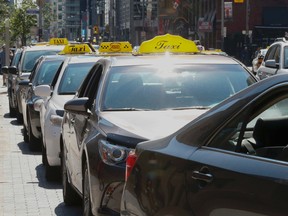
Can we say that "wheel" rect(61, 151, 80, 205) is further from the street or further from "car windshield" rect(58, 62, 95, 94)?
"car windshield" rect(58, 62, 95, 94)

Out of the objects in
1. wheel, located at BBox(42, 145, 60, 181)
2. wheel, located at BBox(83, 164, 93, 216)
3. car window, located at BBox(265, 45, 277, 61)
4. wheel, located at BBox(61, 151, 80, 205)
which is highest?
car window, located at BBox(265, 45, 277, 61)

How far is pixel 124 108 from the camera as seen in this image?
24.4 ft

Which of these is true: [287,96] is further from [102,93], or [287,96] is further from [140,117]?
[102,93]

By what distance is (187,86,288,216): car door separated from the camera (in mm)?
3459

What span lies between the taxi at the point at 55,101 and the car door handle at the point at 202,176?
19.3 feet

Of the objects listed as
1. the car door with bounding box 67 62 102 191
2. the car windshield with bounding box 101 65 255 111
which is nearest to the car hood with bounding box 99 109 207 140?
the car windshield with bounding box 101 65 255 111

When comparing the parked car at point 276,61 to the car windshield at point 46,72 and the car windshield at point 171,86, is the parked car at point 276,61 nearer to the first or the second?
the car windshield at point 46,72

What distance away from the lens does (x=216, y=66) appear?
813 centimetres

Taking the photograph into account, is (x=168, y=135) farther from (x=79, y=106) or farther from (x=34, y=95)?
(x=34, y=95)

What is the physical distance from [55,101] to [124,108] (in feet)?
11.5

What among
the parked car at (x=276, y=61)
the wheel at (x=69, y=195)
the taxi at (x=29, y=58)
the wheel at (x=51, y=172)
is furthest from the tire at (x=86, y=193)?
the taxi at (x=29, y=58)

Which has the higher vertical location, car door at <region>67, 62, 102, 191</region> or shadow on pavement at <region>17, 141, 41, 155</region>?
car door at <region>67, 62, 102, 191</region>

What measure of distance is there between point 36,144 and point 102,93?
5817mm

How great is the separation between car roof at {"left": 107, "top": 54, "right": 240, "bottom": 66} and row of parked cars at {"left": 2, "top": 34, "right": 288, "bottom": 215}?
0.01m
